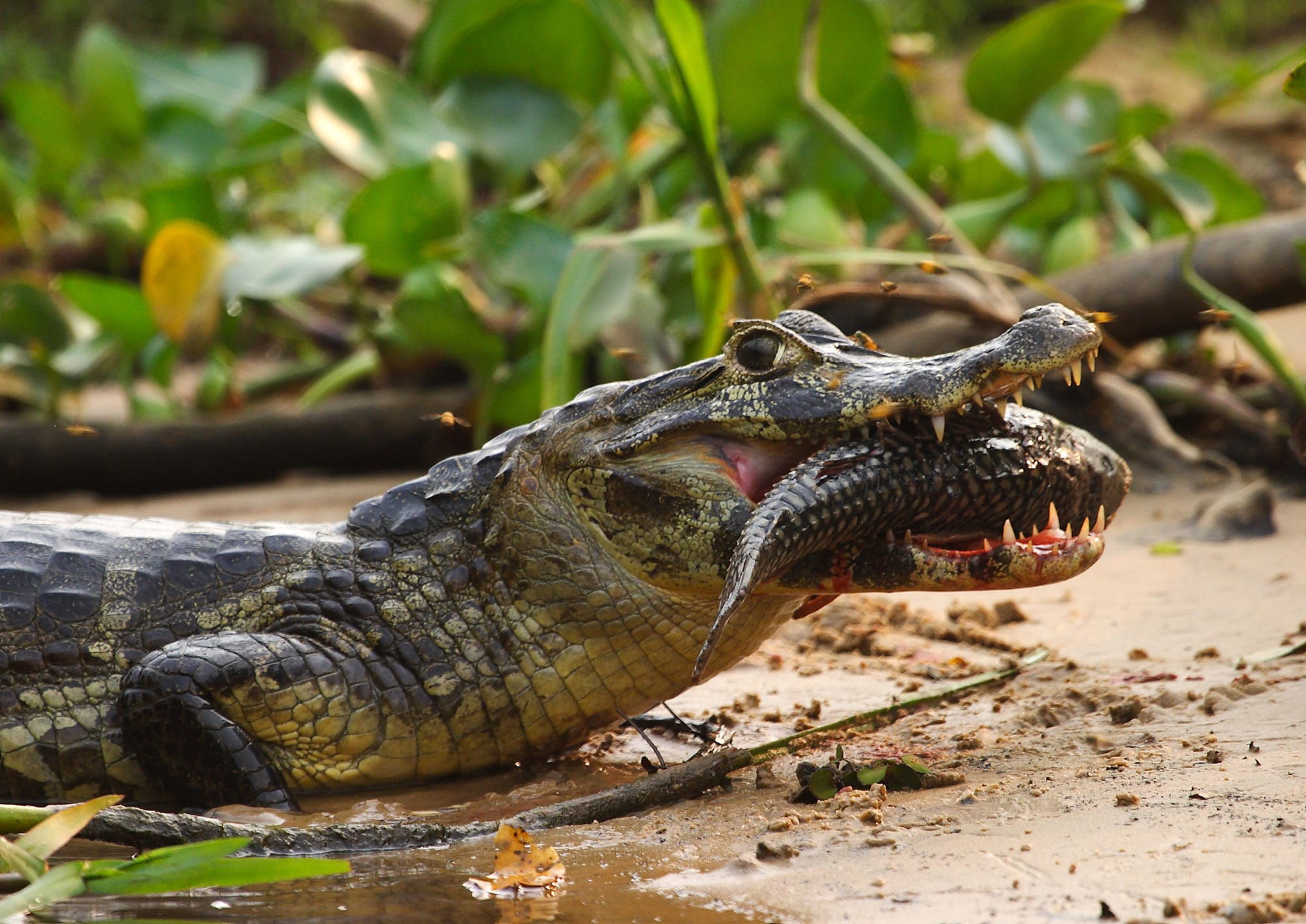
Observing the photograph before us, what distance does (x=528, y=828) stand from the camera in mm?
2346

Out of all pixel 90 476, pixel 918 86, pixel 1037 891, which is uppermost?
pixel 918 86

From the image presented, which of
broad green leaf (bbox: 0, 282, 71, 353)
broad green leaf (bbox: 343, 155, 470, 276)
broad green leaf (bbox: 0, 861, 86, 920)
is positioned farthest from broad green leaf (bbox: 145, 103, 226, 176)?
broad green leaf (bbox: 0, 861, 86, 920)

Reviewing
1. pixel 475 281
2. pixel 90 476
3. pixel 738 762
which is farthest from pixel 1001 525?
pixel 90 476

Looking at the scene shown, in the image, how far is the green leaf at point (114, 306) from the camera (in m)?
5.70

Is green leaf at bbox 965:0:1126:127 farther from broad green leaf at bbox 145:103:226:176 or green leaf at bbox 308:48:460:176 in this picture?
broad green leaf at bbox 145:103:226:176

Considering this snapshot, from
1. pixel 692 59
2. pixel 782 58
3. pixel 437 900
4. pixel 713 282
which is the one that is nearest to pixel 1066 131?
pixel 782 58

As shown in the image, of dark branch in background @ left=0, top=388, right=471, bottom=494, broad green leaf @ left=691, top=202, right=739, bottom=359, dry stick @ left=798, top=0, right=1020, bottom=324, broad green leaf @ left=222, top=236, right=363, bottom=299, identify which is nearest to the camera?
broad green leaf @ left=691, top=202, right=739, bottom=359

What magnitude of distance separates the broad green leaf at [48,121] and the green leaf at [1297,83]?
665cm

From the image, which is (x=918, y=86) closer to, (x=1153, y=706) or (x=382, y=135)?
(x=382, y=135)

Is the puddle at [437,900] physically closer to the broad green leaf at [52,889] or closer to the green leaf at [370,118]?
the broad green leaf at [52,889]

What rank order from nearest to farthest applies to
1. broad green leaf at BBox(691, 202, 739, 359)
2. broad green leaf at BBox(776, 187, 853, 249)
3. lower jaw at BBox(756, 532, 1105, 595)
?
lower jaw at BBox(756, 532, 1105, 595) < broad green leaf at BBox(691, 202, 739, 359) < broad green leaf at BBox(776, 187, 853, 249)

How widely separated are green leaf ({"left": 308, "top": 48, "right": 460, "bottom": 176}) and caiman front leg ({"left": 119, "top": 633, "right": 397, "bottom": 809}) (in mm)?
3326

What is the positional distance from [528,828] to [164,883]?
69 cm

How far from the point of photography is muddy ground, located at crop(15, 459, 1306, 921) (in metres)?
1.87
